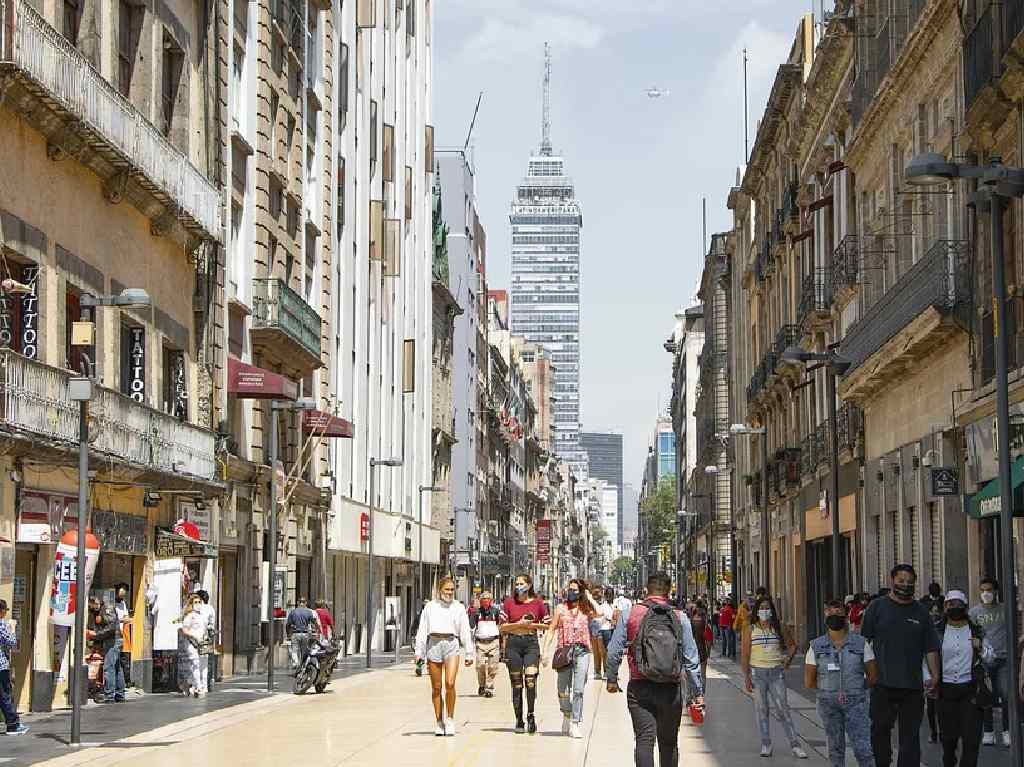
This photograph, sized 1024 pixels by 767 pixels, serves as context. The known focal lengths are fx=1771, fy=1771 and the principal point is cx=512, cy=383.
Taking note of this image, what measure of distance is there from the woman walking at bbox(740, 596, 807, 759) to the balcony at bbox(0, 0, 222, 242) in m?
12.4

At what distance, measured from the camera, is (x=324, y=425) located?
48.4 m

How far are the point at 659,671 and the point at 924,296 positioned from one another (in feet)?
62.5

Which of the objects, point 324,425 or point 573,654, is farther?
point 324,425

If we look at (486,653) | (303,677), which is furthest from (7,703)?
(486,653)

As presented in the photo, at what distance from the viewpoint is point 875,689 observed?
618 inches

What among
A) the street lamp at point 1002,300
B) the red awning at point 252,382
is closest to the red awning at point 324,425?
the red awning at point 252,382

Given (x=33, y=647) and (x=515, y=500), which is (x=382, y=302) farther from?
(x=515, y=500)

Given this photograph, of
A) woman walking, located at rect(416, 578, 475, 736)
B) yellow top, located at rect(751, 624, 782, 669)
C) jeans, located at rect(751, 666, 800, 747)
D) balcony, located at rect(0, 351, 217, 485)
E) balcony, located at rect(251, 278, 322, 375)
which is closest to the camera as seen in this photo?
jeans, located at rect(751, 666, 800, 747)

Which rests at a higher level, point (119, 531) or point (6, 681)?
point (119, 531)

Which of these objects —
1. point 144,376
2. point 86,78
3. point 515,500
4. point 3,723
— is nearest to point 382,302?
point 144,376

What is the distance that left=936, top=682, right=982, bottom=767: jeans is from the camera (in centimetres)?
1658

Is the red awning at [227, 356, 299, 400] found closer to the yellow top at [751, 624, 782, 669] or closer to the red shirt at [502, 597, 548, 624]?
the red shirt at [502, 597, 548, 624]

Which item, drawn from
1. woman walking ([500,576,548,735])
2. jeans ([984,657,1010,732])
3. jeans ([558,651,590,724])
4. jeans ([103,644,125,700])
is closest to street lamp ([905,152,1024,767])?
jeans ([984,657,1010,732])

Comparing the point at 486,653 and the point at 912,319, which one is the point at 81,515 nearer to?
the point at 486,653
